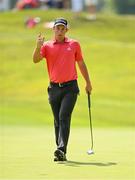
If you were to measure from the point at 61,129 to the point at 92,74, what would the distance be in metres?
34.1

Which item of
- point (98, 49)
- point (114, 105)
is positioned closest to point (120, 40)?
point (98, 49)

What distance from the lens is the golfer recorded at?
43.2 feet

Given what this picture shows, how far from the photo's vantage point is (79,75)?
143 feet

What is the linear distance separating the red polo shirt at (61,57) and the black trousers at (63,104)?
135 mm

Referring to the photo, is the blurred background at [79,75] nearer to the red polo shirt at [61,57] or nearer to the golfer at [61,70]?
the golfer at [61,70]

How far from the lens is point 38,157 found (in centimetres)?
1312

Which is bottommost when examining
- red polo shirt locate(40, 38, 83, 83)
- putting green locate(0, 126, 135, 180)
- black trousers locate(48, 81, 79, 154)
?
putting green locate(0, 126, 135, 180)

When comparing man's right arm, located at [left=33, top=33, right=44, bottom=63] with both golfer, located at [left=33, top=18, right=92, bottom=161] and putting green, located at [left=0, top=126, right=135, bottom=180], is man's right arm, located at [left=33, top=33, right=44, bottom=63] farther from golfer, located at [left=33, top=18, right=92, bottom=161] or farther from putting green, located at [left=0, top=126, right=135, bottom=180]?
putting green, located at [left=0, top=126, right=135, bottom=180]

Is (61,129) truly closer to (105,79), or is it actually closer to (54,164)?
(54,164)

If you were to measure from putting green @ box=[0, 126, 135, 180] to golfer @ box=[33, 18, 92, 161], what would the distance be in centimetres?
61

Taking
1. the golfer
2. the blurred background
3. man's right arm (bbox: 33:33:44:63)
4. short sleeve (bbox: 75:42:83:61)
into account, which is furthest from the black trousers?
the blurred background

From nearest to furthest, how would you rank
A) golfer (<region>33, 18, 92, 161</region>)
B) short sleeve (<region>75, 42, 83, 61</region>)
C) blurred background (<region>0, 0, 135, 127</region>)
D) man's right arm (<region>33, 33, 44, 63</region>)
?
man's right arm (<region>33, 33, 44, 63</region>) < golfer (<region>33, 18, 92, 161</region>) < short sleeve (<region>75, 42, 83, 61</region>) < blurred background (<region>0, 0, 135, 127</region>)

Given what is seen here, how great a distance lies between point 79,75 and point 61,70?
30.4m

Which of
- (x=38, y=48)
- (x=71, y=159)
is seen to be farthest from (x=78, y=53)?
(x=71, y=159)
